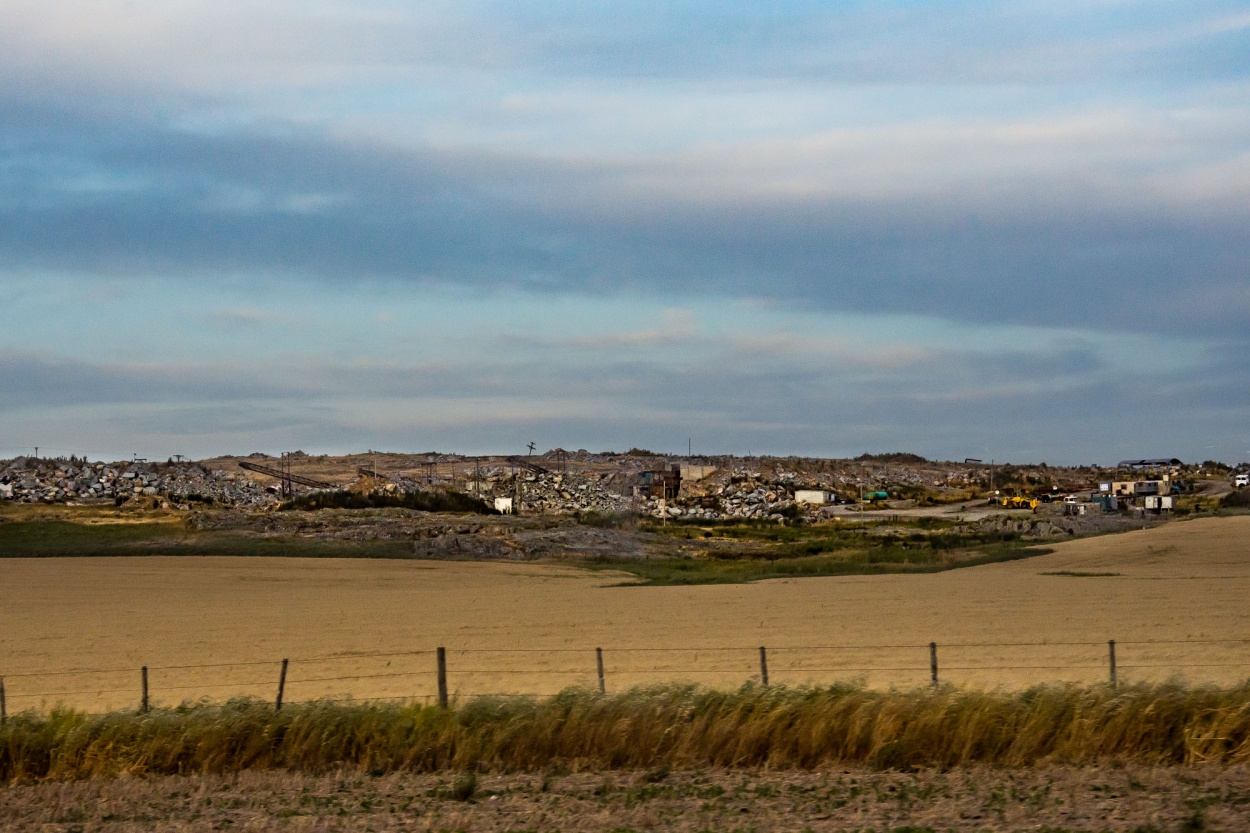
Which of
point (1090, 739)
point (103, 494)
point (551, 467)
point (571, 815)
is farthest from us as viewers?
point (551, 467)

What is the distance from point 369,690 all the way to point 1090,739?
12.1 meters

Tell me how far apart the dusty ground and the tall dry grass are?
44cm

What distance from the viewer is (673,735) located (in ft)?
47.0

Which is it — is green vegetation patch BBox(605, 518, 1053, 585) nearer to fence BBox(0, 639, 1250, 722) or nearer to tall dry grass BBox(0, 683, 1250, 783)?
fence BBox(0, 639, 1250, 722)

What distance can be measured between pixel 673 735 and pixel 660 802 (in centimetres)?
190

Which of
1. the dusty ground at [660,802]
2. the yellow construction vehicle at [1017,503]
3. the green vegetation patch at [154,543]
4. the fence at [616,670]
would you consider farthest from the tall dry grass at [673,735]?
the yellow construction vehicle at [1017,503]

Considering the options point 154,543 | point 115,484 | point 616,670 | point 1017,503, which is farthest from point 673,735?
point 1017,503

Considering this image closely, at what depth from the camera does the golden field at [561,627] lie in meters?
23.2

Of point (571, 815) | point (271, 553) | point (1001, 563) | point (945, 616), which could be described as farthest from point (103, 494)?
point (571, 815)

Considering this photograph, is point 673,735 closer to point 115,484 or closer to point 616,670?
point 616,670

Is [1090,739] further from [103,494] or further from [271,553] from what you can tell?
[103,494]

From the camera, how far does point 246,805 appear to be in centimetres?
1265

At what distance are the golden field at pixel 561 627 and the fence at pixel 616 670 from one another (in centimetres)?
9

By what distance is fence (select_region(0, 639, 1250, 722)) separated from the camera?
21.6 metres
